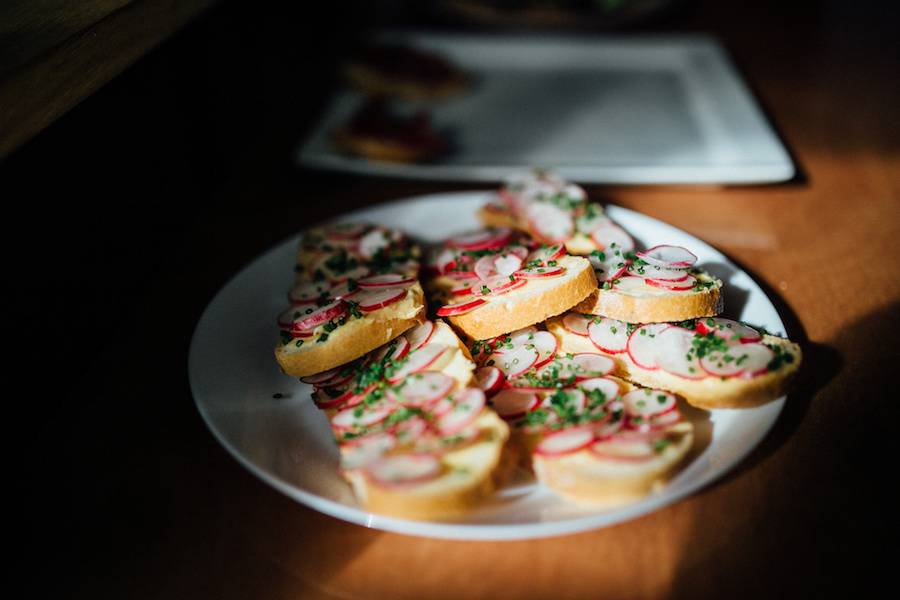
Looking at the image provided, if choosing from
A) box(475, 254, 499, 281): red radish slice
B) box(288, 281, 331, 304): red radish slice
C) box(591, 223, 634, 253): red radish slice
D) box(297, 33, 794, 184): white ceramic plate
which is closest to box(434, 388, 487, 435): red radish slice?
box(475, 254, 499, 281): red radish slice

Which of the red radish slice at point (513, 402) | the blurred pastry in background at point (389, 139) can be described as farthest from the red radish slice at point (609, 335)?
the blurred pastry in background at point (389, 139)

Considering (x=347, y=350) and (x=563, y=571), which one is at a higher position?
(x=347, y=350)

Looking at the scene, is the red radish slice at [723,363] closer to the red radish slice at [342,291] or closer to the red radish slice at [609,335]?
the red radish slice at [609,335]

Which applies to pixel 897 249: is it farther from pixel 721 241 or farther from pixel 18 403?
pixel 18 403

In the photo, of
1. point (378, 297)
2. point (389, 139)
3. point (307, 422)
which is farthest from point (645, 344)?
point (389, 139)

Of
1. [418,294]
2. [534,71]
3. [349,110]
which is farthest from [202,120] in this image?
[534,71]
